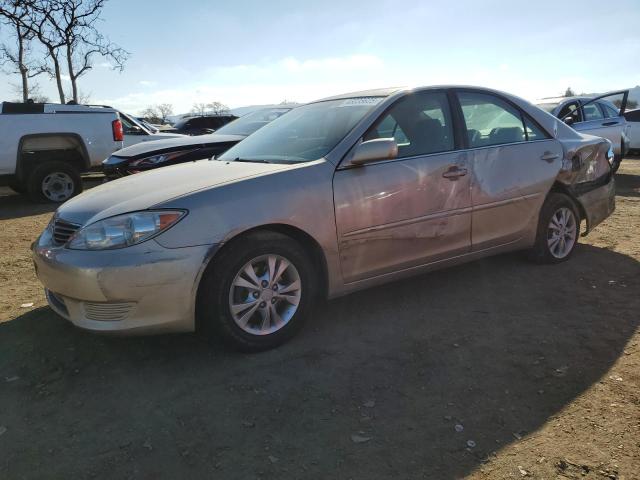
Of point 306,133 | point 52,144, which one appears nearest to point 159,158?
point 52,144

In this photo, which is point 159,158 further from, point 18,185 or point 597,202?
point 597,202

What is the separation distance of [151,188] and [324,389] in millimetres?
1658

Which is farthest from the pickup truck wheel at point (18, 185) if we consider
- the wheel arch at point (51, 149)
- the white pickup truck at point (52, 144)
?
the wheel arch at point (51, 149)

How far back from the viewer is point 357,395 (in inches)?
109

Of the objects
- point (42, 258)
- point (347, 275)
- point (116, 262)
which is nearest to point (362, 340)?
point (347, 275)

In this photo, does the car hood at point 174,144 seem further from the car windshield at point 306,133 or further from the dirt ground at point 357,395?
the dirt ground at point 357,395

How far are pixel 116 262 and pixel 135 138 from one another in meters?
10.3

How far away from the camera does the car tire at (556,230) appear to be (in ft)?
15.2

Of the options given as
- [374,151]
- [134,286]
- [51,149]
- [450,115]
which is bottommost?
[134,286]

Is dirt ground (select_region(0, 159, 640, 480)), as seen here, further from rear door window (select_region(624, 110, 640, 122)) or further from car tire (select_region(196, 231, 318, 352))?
rear door window (select_region(624, 110, 640, 122))

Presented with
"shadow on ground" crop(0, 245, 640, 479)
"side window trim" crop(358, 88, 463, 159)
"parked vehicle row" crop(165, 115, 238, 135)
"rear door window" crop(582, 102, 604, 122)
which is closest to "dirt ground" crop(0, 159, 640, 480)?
"shadow on ground" crop(0, 245, 640, 479)

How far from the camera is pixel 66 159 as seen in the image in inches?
368

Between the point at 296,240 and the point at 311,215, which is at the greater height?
the point at 311,215

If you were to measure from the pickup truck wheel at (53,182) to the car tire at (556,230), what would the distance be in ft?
25.5
